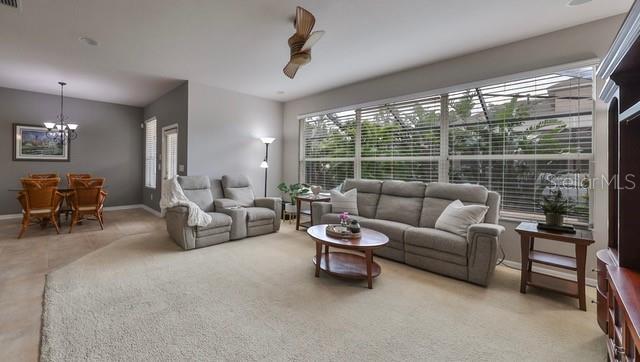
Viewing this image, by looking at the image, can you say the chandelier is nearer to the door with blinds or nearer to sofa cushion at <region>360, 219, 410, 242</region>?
the door with blinds

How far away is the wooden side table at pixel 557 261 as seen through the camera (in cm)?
238

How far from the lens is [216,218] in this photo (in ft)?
13.3

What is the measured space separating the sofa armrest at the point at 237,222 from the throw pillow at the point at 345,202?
1.43 meters

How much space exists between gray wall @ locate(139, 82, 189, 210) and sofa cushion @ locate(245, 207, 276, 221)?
1.58m

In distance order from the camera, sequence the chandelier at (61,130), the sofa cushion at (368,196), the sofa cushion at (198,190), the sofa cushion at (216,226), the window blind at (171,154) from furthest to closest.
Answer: the chandelier at (61,130) < the window blind at (171,154) < the sofa cushion at (198,190) < the sofa cushion at (368,196) < the sofa cushion at (216,226)

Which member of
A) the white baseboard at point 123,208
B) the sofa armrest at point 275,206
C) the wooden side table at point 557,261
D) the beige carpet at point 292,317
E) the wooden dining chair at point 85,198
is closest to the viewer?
the beige carpet at point 292,317

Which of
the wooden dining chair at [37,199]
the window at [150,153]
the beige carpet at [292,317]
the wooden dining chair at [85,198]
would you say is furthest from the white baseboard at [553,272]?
the window at [150,153]

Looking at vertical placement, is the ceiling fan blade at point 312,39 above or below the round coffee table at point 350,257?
above

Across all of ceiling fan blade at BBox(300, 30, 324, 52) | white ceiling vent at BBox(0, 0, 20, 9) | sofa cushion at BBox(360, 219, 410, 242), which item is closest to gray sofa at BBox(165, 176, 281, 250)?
sofa cushion at BBox(360, 219, 410, 242)

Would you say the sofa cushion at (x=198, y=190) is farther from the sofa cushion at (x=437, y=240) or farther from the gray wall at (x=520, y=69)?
the sofa cushion at (x=437, y=240)

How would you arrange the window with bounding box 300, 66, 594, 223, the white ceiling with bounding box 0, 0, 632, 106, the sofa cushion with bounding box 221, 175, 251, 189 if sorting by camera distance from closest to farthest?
the white ceiling with bounding box 0, 0, 632, 106, the window with bounding box 300, 66, 594, 223, the sofa cushion with bounding box 221, 175, 251, 189

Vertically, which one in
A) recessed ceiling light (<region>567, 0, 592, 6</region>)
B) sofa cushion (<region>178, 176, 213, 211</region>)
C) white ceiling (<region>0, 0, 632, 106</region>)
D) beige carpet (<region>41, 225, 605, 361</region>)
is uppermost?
white ceiling (<region>0, 0, 632, 106</region>)

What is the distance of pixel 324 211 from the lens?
435 cm

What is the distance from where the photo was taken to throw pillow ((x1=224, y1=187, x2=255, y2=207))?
16.3 feet
